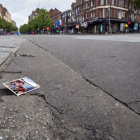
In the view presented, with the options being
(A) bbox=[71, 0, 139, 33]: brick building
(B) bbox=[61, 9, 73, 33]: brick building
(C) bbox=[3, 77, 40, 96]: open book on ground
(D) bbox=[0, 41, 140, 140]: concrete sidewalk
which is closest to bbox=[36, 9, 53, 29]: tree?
(B) bbox=[61, 9, 73, 33]: brick building

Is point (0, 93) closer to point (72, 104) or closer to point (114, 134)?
point (72, 104)

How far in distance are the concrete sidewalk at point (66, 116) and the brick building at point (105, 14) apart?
96.5 feet

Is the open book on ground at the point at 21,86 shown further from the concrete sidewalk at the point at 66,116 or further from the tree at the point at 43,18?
the tree at the point at 43,18

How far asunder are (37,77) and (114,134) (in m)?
1.36

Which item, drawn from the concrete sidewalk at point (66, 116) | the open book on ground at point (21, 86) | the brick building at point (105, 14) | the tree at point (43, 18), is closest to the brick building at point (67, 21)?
the tree at point (43, 18)

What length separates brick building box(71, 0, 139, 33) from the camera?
29.4 meters

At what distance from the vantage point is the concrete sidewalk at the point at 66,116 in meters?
0.94

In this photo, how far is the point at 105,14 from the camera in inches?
1169

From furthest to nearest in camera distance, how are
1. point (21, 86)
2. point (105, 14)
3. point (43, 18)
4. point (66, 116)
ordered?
point (43, 18)
point (105, 14)
point (21, 86)
point (66, 116)

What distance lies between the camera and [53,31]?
54344mm

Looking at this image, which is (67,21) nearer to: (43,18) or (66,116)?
(43,18)

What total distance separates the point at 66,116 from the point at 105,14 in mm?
31742

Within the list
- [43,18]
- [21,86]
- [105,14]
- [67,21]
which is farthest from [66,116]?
[43,18]

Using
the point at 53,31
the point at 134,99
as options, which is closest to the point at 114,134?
the point at 134,99
